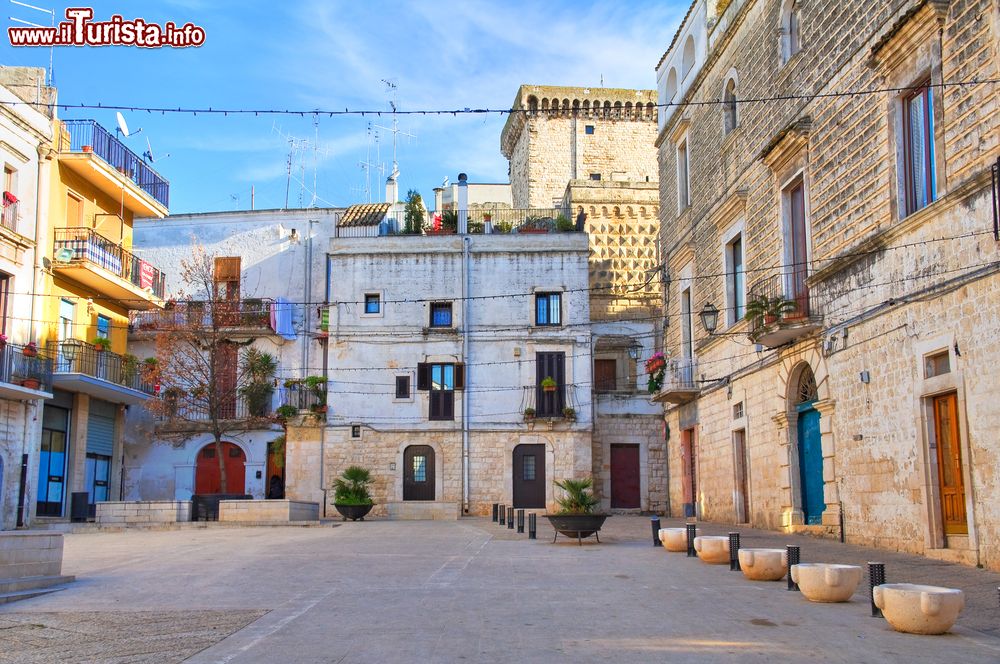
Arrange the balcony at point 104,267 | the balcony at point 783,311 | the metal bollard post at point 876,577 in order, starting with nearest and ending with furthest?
the metal bollard post at point 876,577 → the balcony at point 783,311 → the balcony at point 104,267

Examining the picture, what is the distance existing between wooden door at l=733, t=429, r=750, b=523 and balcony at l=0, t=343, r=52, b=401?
16.6 meters

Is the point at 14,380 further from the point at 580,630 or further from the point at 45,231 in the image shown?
the point at 580,630

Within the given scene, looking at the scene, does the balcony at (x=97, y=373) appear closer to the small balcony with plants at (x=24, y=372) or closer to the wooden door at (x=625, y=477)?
the small balcony with plants at (x=24, y=372)

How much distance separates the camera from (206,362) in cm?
3206

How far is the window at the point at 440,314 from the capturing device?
35438mm

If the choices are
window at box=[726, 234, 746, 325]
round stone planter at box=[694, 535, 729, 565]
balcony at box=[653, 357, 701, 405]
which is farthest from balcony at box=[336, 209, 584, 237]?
round stone planter at box=[694, 535, 729, 565]

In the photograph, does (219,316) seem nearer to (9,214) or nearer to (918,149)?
(9,214)

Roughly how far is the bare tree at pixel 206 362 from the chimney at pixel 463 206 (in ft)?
27.8

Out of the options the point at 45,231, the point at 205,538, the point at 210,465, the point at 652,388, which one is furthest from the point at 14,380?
the point at 652,388

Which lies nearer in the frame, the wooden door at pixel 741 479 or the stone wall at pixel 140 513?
the wooden door at pixel 741 479

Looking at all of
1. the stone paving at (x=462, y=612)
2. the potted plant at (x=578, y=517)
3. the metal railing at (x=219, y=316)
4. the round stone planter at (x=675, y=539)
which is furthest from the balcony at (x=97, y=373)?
the round stone planter at (x=675, y=539)

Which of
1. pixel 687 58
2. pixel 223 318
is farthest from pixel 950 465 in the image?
pixel 223 318

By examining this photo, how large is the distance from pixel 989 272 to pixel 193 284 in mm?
30833

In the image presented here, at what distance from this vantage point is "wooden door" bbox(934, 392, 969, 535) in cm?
1361
